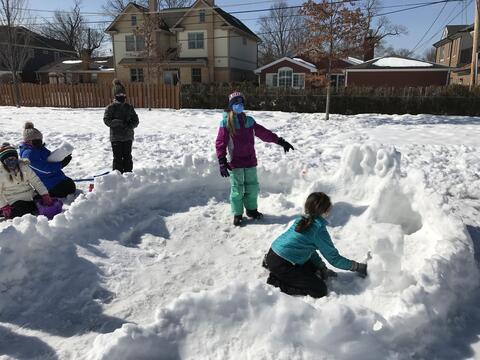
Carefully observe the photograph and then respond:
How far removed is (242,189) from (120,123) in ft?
8.57

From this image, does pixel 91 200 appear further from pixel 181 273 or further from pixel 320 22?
pixel 320 22

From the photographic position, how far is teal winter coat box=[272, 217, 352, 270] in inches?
134

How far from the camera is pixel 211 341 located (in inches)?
105

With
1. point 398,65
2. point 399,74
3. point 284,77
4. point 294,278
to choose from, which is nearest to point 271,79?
point 284,77

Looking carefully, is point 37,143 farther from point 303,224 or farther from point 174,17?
point 174,17

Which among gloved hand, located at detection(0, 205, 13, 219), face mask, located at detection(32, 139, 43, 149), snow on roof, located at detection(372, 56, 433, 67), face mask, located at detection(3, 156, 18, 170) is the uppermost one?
snow on roof, located at detection(372, 56, 433, 67)

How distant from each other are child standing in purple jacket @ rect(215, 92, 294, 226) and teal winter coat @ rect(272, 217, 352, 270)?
1513mm

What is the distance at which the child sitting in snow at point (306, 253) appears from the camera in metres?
3.41

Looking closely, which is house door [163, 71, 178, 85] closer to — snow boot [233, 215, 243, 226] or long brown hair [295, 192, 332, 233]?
snow boot [233, 215, 243, 226]

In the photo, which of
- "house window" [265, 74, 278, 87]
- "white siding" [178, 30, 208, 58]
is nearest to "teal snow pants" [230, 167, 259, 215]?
"house window" [265, 74, 278, 87]

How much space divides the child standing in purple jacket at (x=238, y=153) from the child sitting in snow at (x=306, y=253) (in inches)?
58.7

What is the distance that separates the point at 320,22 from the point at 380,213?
42.0 ft

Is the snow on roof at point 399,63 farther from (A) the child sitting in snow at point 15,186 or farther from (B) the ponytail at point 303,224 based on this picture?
(B) the ponytail at point 303,224

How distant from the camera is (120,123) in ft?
20.9
